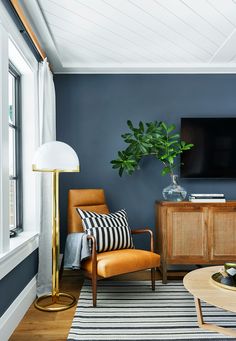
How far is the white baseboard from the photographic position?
7.13ft

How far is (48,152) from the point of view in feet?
8.81

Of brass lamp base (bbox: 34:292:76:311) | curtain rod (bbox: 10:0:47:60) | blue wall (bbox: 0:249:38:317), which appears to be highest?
curtain rod (bbox: 10:0:47:60)

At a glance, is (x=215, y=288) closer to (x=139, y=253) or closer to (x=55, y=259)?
(x=139, y=253)

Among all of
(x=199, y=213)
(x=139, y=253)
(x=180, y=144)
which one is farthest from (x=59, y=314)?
(x=180, y=144)

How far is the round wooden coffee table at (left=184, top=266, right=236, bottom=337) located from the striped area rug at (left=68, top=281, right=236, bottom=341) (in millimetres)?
253

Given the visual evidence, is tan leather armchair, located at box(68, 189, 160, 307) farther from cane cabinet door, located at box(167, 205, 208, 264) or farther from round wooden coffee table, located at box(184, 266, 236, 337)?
round wooden coffee table, located at box(184, 266, 236, 337)

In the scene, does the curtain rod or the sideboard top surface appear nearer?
the curtain rod

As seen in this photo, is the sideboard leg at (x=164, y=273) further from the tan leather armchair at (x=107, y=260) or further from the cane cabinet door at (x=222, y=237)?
the cane cabinet door at (x=222, y=237)

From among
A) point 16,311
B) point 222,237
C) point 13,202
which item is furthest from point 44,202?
point 222,237

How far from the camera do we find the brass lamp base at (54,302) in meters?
2.72

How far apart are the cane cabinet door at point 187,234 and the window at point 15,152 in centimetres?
152

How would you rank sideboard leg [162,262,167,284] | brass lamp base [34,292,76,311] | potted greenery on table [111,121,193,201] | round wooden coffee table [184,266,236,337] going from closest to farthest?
round wooden coffee table [184,266,236,337] → brass lamp base [34,292,76,311] → sideboard leg [162,262,167,284] → potted greenery on table [111,121,193,201]

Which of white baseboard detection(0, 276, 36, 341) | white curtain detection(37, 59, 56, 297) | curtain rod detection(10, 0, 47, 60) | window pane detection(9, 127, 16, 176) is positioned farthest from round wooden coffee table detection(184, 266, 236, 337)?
curtain rod detection(10, 0, 47, 60)

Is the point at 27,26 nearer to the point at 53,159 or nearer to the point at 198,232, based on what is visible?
the point at 53,159
